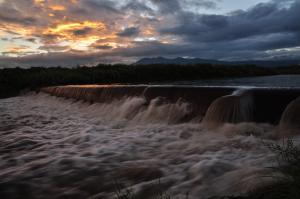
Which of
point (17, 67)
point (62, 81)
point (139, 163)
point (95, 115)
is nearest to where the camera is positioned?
point (139, 163)

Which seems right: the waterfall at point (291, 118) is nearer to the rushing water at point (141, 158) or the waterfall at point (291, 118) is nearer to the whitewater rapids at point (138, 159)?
the rushing water at point (141, 158)

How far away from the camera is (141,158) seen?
5676 mm

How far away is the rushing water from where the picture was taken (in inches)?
165

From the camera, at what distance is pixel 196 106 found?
9312mm

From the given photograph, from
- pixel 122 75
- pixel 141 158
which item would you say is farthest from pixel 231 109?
pixel 122 75

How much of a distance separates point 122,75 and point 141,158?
30.1 metres

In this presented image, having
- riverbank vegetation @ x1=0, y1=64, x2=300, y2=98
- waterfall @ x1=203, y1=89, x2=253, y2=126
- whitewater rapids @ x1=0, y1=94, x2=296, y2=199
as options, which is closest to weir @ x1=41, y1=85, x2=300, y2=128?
waterfall @ x1=203, y1=89, x2=253, y2=126

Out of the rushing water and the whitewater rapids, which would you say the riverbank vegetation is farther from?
the whitewater rapids

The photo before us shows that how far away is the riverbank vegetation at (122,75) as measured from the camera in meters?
33.1

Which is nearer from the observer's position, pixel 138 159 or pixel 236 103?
pixel 138 159

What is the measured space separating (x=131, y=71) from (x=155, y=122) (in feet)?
89.3

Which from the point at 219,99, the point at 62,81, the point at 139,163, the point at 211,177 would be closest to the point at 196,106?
the point at 219,99

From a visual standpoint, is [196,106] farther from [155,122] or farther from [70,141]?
[70,141]

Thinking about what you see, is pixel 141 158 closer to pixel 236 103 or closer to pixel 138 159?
pixel 138 159
